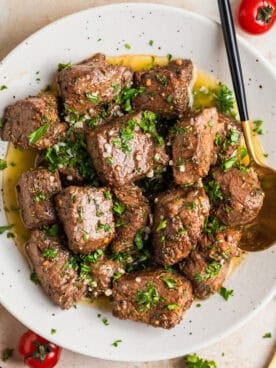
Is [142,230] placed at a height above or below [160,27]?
below

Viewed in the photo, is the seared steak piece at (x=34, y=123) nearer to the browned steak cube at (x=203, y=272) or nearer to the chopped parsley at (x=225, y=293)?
the browned steak cube at (x=203, y=272)

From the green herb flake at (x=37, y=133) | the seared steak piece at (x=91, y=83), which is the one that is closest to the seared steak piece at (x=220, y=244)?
the seared steak piece at (x=91, y=83)

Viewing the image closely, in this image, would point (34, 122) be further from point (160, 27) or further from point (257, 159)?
point (257, 159)

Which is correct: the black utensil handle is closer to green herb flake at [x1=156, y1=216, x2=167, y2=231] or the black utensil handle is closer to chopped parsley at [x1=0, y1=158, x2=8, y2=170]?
green herb flake at [x1=156, y1=216, x2=167, y2=231]

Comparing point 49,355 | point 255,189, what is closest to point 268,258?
point 255,189

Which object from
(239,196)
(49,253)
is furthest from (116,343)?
(239,196)

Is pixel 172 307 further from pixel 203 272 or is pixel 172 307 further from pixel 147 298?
pixel 203 272

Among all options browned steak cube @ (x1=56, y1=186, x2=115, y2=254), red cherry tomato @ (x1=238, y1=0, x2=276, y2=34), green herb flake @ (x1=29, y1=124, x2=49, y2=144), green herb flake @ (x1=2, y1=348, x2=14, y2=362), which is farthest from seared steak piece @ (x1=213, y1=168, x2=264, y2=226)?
green herb flake @ (x1=2, y1=348, x2=14, y2=362)
